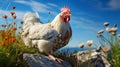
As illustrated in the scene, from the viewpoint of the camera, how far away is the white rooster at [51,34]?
7.16 meters

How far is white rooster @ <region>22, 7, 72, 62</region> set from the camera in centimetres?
716

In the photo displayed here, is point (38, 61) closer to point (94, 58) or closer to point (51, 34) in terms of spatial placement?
point (51, 34)

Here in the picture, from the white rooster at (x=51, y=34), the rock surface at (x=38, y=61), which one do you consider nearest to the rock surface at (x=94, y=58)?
the white rooster at (x=51, y=34)

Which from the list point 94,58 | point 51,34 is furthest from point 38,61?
point 94,58

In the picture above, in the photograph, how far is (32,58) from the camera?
676 centimetres

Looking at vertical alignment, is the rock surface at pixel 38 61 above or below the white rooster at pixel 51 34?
below

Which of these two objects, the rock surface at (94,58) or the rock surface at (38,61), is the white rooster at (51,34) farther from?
the rock surface at (94,58)

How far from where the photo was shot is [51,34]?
7.18m

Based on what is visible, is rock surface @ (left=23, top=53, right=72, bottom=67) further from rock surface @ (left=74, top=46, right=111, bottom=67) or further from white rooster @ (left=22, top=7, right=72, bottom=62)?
rock surface @ (left=74, top=46, right=111, bottom=67)

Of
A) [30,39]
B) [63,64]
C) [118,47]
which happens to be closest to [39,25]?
[30,39]

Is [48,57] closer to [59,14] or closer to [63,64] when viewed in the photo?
[63,64]

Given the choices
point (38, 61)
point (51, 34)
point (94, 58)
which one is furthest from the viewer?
point (94, 58)

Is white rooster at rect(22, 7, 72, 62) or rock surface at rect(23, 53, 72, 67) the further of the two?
white rooster at rect(22, 7, 72, 62)

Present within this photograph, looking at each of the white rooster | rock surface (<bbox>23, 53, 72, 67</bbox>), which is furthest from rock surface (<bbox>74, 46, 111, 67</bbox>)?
rock surface (<bbox>23, 53, 72, 67</bbox>)
